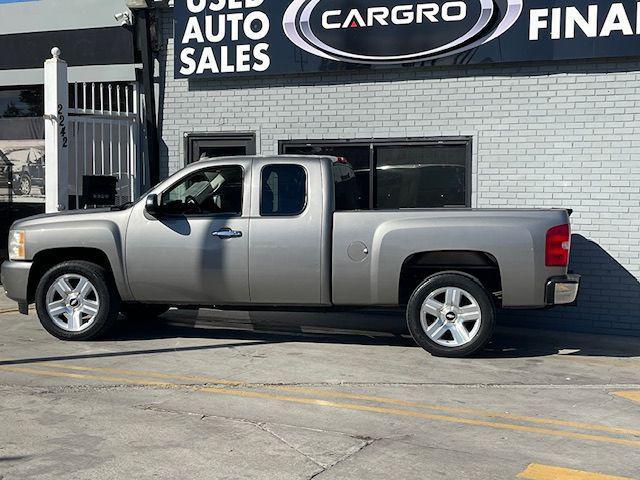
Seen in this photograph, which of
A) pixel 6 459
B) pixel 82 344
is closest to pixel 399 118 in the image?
pixel 82 344

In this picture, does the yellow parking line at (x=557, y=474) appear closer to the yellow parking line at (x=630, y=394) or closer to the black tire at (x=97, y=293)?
the yellow parking line at (x=630, y=394)

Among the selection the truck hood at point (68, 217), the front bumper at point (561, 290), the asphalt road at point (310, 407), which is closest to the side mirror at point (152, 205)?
the truck hood at point (68, 217)

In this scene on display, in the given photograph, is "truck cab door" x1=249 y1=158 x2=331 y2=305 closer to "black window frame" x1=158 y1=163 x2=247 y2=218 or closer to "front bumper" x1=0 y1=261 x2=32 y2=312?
"black window frame" x1=158 y1=163 x2=247 y2=218

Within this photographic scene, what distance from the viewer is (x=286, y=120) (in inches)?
481

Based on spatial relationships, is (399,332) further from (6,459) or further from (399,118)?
(6,459)

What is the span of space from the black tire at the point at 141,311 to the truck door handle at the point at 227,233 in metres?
1.60

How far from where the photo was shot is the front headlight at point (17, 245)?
9.47 meters

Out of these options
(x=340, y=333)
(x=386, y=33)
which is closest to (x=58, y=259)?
(x=340, y=333)

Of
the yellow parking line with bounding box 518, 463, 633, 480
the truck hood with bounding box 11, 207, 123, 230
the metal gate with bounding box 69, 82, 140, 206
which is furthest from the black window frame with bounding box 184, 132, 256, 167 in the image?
the yellow parking line with bounding box 518, 463, 633, 480

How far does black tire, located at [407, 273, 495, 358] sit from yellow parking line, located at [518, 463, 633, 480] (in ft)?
10.4

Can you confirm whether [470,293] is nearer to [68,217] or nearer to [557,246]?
[557,246]

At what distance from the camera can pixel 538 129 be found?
36.1 ft

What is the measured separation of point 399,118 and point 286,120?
1.61 m

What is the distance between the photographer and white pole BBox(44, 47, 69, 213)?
1160cm
